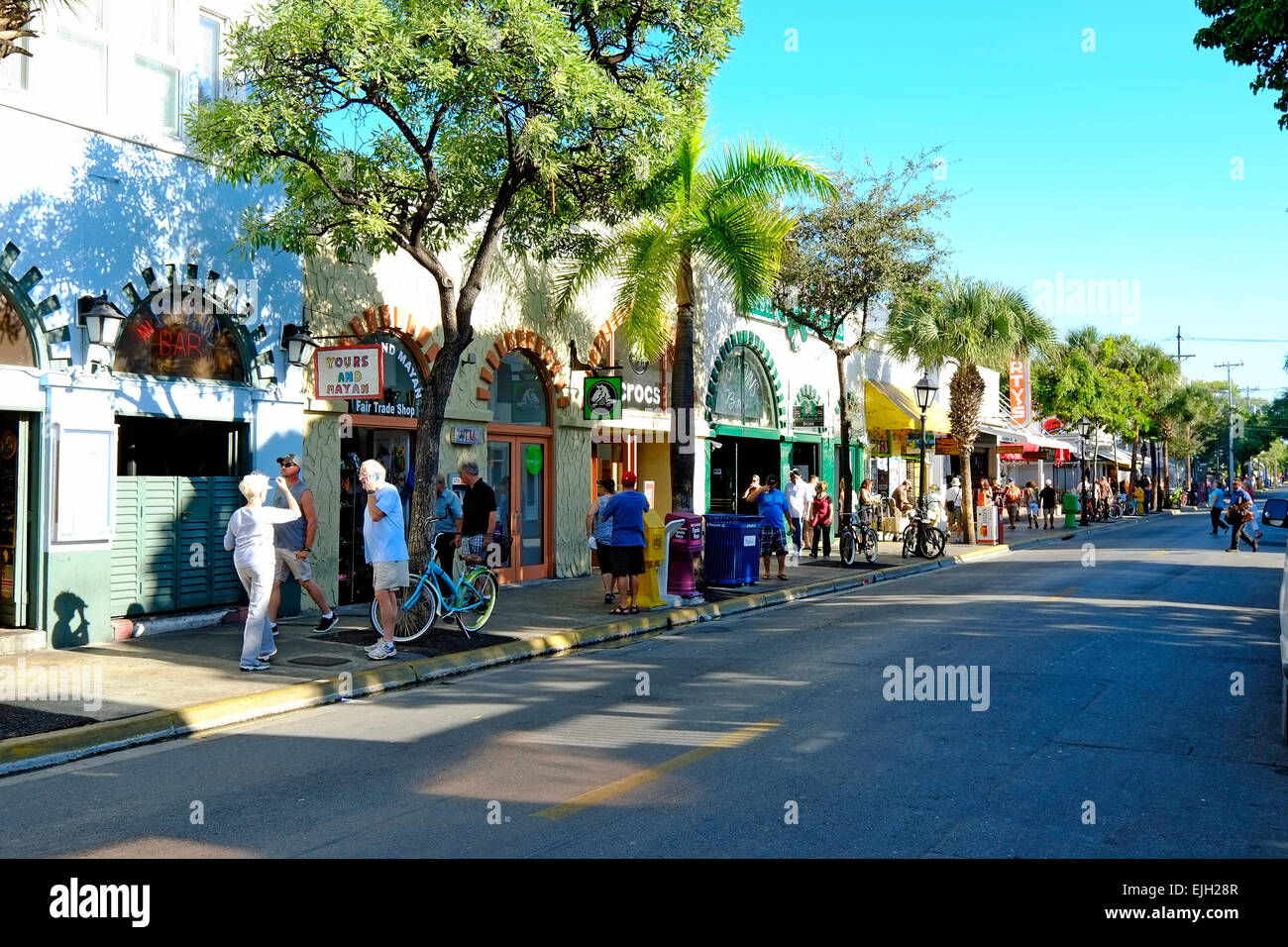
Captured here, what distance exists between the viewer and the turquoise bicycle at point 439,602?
11.1 meters

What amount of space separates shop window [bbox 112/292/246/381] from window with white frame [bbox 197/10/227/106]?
104 inches

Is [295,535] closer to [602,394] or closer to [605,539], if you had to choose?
[605,539]

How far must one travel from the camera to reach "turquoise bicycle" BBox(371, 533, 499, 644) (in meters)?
11.1

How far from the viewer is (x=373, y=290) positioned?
14.4m

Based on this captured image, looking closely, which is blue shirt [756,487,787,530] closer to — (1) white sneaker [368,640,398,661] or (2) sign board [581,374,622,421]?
(2) sign board [581,374,622,421]

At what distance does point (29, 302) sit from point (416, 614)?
510 centimetres

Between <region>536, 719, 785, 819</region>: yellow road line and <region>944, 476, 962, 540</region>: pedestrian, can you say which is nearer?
<region>536, 719, 785, 819</region>: yellow road line

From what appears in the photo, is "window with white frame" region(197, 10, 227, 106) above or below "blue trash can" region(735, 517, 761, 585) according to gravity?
above

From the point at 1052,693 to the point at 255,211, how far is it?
10330mm

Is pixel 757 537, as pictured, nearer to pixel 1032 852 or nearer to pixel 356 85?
pixel 356 85

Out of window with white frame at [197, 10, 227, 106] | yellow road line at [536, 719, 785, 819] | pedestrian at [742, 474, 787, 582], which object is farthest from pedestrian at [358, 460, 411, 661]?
pedestrian at [742, 474, 787, 582]

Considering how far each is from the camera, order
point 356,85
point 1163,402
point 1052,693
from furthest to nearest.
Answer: point 1163,402 < point 356,85 < point 1052,693

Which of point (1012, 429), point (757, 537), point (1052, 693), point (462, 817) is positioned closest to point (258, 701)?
point (462, 817)
